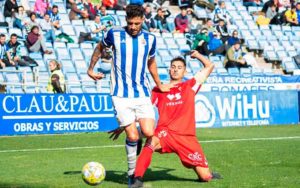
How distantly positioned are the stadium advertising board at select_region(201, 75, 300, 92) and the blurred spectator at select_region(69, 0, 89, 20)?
5488mm

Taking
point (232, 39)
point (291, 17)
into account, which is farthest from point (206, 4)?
point (291, 17)

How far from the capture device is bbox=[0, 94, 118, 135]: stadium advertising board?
1958cm

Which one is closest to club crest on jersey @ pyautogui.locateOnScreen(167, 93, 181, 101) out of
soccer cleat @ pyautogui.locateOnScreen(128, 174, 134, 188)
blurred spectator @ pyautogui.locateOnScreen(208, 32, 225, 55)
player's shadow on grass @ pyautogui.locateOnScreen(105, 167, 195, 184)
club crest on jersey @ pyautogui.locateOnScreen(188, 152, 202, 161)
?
club crest on jersey @ pyautogui.locateOnScreen(188, 152, 202, 161)

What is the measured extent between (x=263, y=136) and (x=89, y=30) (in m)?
10.2

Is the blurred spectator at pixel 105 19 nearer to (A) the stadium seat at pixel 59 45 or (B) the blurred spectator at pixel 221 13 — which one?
(A) the stadium seat at pixel 59 45

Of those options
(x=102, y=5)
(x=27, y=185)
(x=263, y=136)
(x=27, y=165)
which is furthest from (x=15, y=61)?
(x=27, y=185)

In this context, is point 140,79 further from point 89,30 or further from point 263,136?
point 89,30

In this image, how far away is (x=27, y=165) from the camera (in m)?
12.3

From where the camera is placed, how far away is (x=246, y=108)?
23.8 metres

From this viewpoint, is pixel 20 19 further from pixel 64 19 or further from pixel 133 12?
pixel 133 12

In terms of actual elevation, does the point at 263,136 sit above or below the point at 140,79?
below

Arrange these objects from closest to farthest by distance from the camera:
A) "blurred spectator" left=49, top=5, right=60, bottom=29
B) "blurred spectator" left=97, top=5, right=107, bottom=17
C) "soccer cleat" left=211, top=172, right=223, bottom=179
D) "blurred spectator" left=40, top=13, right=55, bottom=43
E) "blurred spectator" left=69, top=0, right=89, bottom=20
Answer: "soccer cleat" left=211, top=172, right=223, bottom=179, "blurred spectator" left=40, top=13, right=55, bottom=43, "blurred spectator" left=49, top=5, right=60, bottom=29, "blurred spectator" left=69, top=0, right=89, bottom=20, "blurred spectator" left=97, top=5, right=107, bottom=17

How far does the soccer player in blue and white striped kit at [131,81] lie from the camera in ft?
32.0

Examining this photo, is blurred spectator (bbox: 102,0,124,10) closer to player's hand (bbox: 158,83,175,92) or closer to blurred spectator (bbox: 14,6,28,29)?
blurred spectator (bbox: 14,6,28,29)
